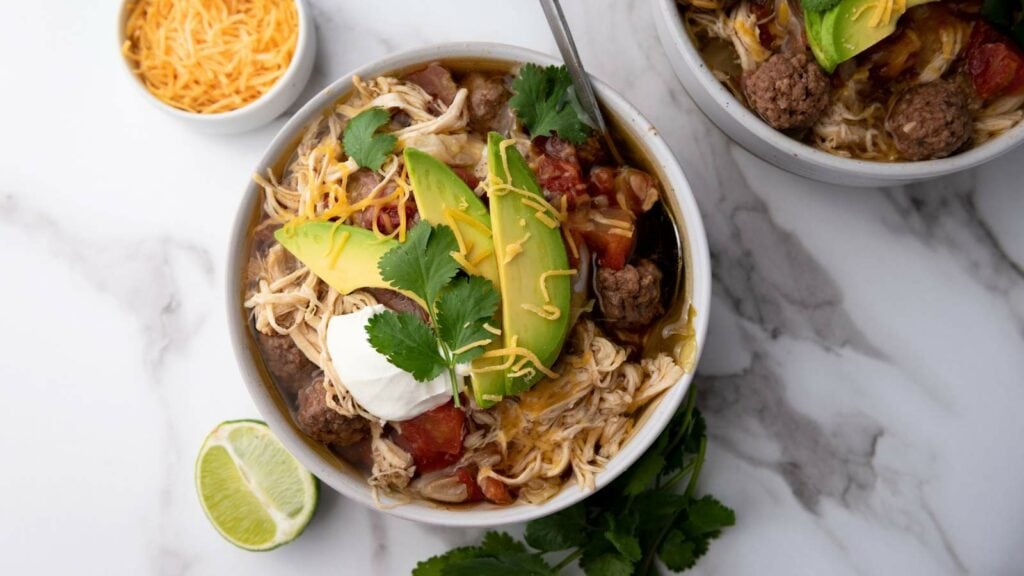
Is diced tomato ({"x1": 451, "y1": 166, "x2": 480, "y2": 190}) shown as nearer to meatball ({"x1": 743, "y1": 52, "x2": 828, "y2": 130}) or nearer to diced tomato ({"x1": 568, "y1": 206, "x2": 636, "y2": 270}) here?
diced tomato ({"x1": 568, "y1": 206, "x2": 636, "y2": 270})

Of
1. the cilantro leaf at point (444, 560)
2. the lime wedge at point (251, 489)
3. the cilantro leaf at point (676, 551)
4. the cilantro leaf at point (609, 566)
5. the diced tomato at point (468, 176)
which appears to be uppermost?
the diced tomato at point (468, 176)

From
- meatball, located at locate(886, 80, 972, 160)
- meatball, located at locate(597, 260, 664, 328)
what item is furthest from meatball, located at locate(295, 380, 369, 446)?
meatball, located at locate(886, 80, 972, 160)

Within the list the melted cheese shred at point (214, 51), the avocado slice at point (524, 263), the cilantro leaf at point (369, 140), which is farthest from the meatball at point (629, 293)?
the melted cheese shred at point (214, 51)

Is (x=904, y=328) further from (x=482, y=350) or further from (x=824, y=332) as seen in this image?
Answer: (x=482, y=350)

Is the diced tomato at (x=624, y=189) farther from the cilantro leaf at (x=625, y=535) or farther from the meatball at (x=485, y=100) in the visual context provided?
the cilantro leaf at (x=625, y=535)

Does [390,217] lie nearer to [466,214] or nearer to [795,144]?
[466,214]

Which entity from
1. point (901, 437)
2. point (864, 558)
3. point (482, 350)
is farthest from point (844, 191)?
point (482, 350)

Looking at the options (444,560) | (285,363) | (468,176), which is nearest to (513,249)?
(468,176)
